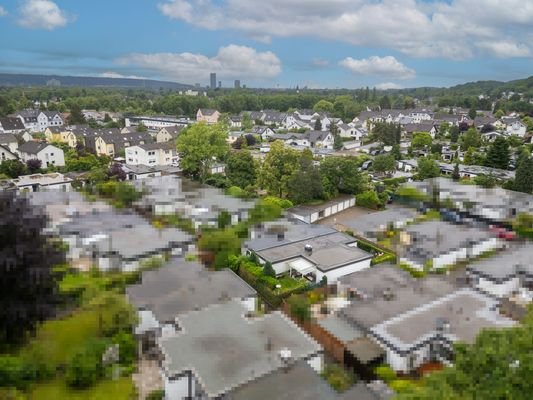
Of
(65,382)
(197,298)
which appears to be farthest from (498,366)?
(65,382)

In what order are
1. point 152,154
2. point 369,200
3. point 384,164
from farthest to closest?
point 152,154, point 384,164, point 369,200

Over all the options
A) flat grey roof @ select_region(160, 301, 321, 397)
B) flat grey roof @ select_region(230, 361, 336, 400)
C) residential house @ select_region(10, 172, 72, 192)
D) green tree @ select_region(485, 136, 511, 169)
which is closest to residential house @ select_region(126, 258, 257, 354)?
flat grey roof @ select_region(160, 301, 321, 397)

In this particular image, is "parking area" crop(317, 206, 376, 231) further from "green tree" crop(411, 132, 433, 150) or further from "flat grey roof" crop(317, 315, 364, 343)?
"green tree" crop(411, 132, 433, 150)

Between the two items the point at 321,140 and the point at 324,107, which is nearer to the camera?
the point at 321,140

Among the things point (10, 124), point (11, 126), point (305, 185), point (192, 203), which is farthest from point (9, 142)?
point (305, 185)

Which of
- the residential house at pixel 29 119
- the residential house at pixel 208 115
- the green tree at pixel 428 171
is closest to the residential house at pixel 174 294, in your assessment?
the green tree at pixel 428 171

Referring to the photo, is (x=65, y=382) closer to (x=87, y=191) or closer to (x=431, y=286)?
(x=431, y=286)

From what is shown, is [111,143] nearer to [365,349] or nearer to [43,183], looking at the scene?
[43,183]
